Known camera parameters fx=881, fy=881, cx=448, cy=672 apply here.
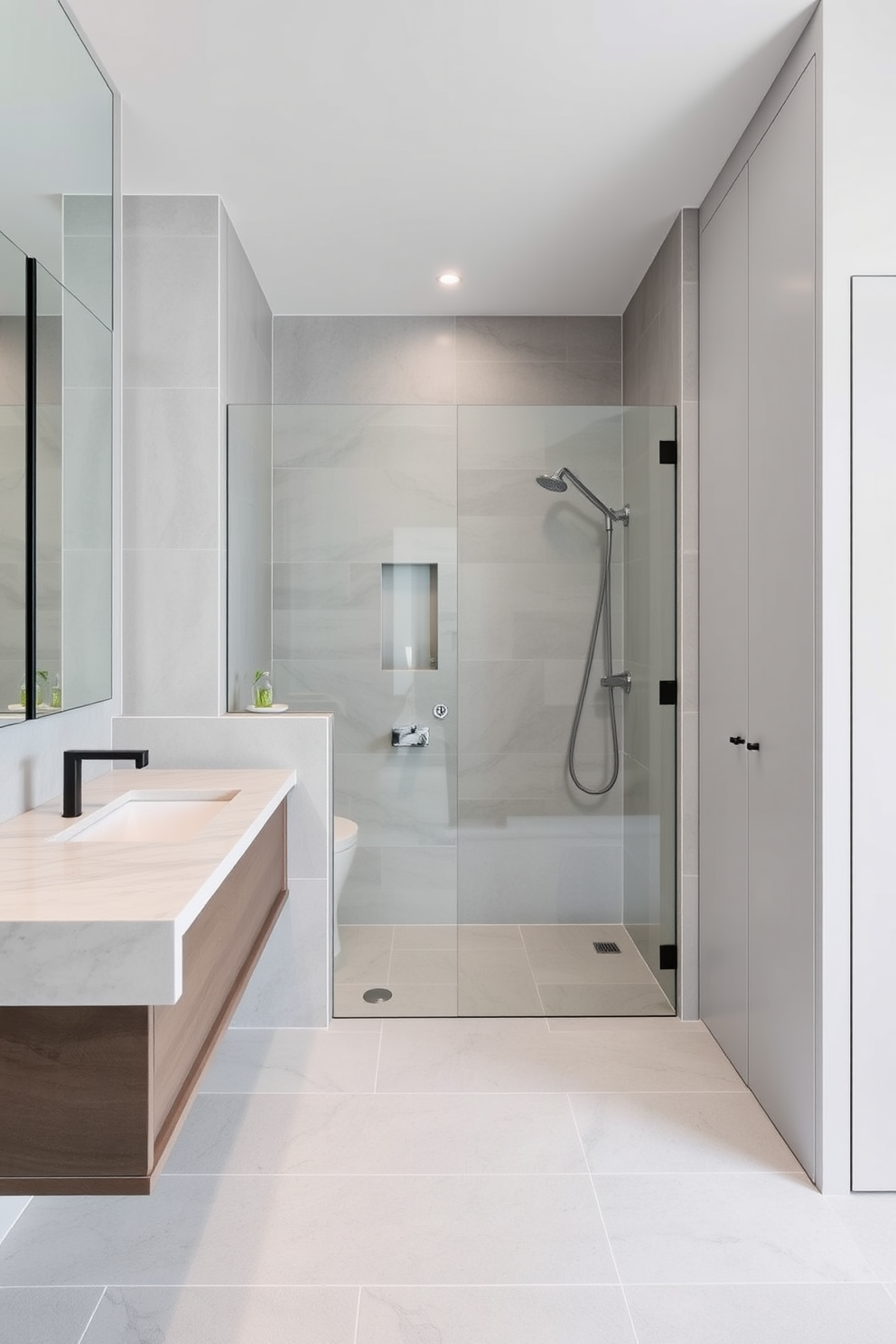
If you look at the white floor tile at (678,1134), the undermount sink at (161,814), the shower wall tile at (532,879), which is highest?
the undermount sink at (161,814)

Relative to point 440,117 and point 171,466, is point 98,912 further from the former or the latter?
point 440,117

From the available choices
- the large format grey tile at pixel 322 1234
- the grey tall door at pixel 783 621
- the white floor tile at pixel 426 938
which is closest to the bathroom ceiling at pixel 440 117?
the grey tall door at pixel 783 621

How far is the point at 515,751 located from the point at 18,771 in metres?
1.45

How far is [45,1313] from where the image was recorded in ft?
5.16

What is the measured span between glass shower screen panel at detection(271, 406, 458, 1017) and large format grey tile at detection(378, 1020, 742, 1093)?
19 cm

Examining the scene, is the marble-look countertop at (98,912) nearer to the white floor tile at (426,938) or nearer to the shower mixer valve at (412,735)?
the shower mixer valve at (412,735)

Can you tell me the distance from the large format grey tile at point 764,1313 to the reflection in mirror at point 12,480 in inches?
64.5

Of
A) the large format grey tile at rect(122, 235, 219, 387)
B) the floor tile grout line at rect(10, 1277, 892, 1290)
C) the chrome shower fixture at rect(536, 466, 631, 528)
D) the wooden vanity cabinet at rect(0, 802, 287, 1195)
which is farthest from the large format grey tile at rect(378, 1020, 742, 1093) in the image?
the large format grey tile at rect(122, 235, 219, 387)

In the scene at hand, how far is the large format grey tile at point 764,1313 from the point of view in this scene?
1.52 metres

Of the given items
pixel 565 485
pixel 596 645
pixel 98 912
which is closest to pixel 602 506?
pixel 565 485

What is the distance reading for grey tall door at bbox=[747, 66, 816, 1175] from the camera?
6.43ft

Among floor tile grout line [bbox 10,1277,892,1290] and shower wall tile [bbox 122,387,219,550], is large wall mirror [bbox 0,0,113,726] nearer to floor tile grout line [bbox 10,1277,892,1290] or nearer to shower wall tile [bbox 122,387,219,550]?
shower wall tile [bbox 122,387,219,550]

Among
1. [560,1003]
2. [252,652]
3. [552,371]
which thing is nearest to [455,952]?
[560,1003]
